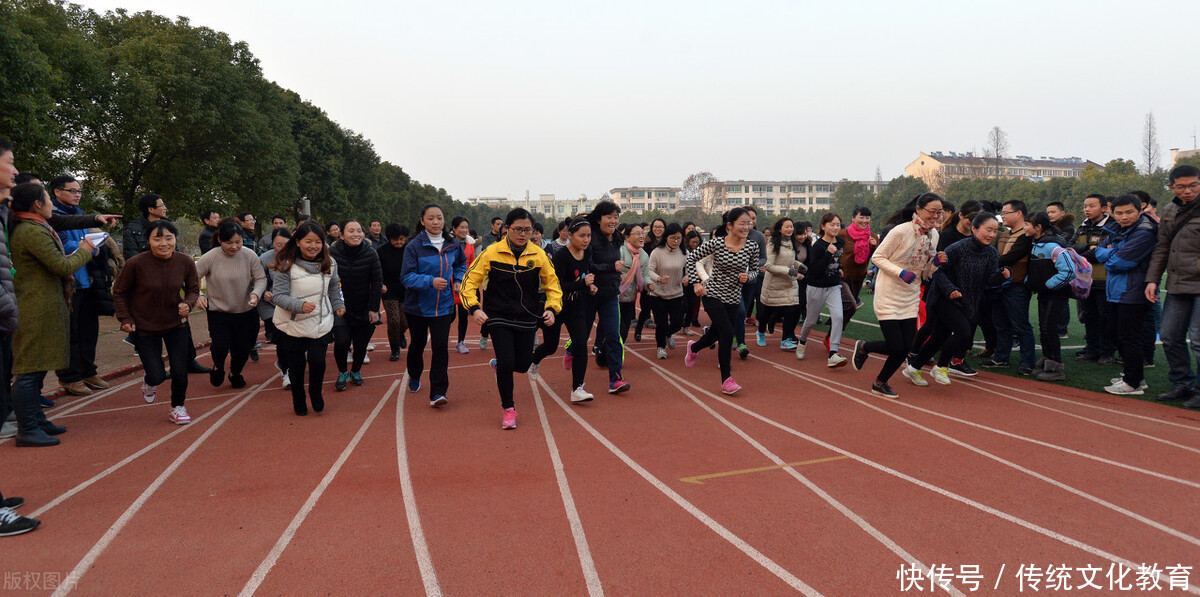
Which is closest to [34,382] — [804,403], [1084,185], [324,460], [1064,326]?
[324,460]

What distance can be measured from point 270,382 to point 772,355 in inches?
243

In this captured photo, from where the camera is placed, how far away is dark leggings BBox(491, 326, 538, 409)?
5.06m

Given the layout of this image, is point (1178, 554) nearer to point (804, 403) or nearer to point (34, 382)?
point (804, 403)

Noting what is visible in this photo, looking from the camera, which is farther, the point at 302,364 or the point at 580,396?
the point at 580,396

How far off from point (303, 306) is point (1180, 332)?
7.59m

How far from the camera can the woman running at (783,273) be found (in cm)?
816

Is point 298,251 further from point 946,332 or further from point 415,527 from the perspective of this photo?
point 946,332

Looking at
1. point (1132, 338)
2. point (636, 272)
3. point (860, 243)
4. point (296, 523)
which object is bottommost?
point (296, 523)

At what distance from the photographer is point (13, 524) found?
323 centimetres

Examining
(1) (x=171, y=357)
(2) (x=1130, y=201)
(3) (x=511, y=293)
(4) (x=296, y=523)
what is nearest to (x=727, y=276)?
(3) (x=511, y=293)

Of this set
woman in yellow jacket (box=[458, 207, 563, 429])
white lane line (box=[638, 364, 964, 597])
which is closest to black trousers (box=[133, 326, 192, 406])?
woman in yellow jacket (box=[458, 207, 563, 429])

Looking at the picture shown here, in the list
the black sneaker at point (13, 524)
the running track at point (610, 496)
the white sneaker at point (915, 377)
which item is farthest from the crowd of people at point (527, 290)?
the black sneaker at point (13, 524)

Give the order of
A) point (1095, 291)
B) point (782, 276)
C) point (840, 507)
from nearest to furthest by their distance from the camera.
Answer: point (840, 507) < point (1095, 291) < point (782, 276)

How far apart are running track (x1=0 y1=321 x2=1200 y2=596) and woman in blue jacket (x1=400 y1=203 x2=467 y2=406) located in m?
0.43
